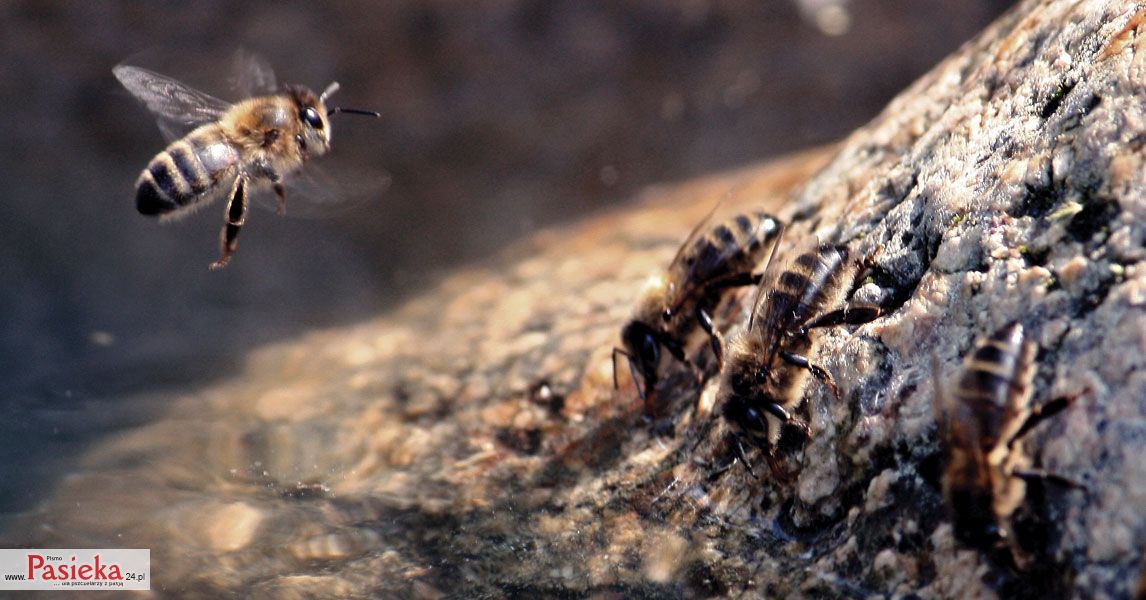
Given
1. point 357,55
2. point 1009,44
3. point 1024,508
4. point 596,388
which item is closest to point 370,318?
point 357,55

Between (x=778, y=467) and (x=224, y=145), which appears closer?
(x=778, y=467)

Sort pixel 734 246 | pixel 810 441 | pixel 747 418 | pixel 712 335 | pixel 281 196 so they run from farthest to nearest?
pixel 281 196, pixel 734 246, pixel 712 335, pixel 747 418, pixel 810 441

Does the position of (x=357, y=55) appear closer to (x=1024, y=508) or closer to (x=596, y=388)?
(x=596, y=388)

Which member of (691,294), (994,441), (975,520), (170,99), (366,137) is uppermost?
(366,137)

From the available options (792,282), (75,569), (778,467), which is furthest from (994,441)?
(75,569)

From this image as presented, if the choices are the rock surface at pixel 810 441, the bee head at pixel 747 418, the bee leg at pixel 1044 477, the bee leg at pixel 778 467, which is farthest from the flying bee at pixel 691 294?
the bee leg at pixel 1044 477

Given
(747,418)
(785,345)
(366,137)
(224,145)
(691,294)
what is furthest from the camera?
(366,137)

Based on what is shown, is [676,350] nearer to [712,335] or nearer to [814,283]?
[712,335]

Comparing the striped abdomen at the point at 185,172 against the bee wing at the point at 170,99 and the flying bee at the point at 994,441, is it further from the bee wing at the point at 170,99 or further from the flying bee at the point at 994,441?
the flying bee at the point at 994,441
